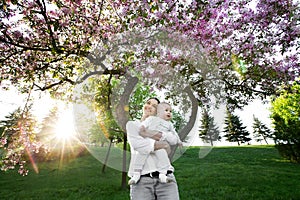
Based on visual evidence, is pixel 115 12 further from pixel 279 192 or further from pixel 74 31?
pixel 279 192

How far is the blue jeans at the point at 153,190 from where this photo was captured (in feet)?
10.3

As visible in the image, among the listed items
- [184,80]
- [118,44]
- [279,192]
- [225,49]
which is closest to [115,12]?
[118,44]

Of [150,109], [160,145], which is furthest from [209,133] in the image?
[160,145]

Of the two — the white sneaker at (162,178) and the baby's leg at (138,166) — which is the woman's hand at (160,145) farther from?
the white sneaker at (162,178)


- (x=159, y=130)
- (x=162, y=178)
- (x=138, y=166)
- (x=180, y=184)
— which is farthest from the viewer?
(x=180, y=184)

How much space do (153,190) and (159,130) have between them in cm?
81

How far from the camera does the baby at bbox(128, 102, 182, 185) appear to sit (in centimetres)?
318

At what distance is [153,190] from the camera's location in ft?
10.5

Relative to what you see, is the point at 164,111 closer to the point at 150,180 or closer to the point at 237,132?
the point at 150,180

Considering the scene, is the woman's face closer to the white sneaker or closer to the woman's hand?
the woman's hand

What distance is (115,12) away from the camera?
23.9 feet

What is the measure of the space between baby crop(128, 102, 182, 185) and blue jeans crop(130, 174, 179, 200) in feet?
0.33

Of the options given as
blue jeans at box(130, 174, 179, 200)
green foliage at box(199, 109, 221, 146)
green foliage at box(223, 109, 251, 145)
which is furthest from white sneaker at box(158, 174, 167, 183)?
green foliage at box(223, 109, 251, 145)

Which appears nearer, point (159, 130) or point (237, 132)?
point (159, 130)
